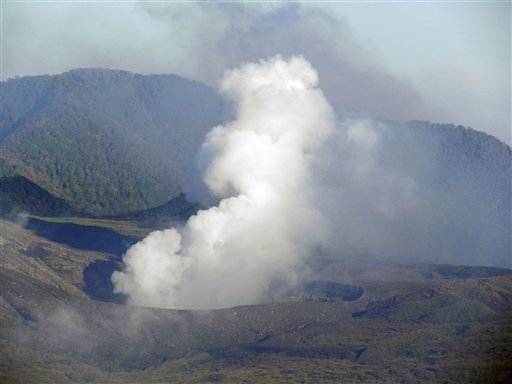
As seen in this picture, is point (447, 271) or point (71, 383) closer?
point (71, 383)

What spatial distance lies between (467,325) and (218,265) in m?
38.2

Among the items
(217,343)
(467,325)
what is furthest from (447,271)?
(217,343)

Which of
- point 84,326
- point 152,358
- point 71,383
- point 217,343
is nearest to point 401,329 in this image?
point 217,343

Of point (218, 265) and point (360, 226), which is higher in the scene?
point (360, 226)

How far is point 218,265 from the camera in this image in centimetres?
11625

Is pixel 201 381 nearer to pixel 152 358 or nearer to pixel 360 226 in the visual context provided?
pixel 152 358

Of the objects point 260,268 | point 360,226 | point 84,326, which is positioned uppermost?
point 360,226

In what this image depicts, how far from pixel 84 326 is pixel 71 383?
20.3 metres

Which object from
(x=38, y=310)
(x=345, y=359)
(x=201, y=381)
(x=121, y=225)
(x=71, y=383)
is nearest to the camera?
(x=71, y=383)

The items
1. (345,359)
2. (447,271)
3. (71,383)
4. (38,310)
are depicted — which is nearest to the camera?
(71,383)

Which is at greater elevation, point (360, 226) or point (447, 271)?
point (360, 226)

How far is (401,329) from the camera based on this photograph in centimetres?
8981

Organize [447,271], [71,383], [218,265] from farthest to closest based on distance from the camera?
[447,271]
[218,265]
[71,383]

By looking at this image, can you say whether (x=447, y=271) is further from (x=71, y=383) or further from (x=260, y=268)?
(x=71, y=383)
